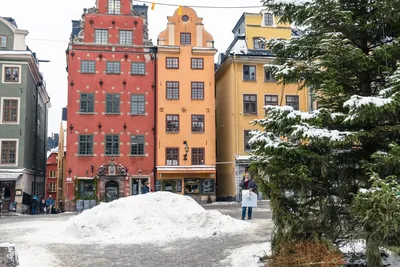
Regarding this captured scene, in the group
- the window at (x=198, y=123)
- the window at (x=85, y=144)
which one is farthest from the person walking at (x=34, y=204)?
the window at (x=198, y=123)

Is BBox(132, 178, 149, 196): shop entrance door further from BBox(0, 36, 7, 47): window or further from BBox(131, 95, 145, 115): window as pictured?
BBox(0, 36, 7, 47): window

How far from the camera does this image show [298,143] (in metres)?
8.38

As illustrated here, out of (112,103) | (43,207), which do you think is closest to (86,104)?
(112,103)

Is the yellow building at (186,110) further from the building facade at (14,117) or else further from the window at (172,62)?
the building facade at (14,117)

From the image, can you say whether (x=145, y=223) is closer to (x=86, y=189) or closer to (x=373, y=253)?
(x=373, y=253)

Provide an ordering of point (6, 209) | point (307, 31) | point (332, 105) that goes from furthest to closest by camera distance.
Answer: point (6, 209)
point (307, 31)
point (332, 105)

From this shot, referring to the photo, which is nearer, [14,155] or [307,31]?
[307,31]

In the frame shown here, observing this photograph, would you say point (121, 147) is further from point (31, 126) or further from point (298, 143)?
point (298, 143)

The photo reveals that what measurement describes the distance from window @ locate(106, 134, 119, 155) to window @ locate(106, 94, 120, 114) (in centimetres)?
201

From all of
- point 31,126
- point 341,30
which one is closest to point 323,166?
point 341,30

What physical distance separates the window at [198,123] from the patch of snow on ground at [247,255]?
2604 cm

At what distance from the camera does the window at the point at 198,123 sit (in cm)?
3694

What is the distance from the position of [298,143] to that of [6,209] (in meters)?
30.2

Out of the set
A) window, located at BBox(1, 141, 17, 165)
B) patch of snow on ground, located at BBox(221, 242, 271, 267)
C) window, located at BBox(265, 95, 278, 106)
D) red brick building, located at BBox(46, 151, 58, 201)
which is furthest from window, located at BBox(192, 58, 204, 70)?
red brick building, located at BBox(46, 151, 58, 201)
